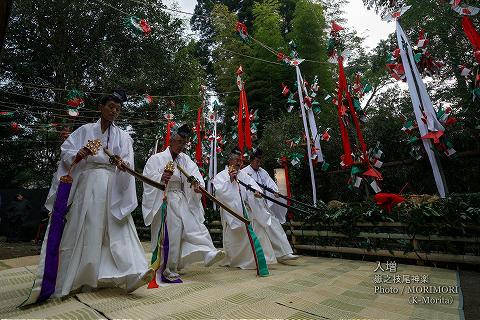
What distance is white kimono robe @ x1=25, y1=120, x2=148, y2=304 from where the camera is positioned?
2.89 metres

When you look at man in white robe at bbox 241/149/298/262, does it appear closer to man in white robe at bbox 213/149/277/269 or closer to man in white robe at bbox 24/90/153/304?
man in white robe at bbox 213/149/277/269

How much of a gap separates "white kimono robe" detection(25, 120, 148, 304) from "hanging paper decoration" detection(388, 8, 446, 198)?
4848 mm

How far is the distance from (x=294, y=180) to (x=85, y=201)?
693cm

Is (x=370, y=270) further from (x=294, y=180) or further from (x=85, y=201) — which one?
(x=294, y=180)

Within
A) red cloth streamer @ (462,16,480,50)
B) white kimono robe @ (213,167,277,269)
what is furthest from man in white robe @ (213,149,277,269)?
red cloth streamer @ (462,16,480,50)

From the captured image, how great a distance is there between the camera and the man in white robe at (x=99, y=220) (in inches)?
114

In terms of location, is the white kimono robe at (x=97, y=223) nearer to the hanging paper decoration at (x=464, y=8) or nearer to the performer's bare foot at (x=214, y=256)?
the performer's bare foot at (x=214, y=256)

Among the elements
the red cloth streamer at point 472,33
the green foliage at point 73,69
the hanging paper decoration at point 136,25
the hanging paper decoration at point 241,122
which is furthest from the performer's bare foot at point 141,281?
the green foliage at point 73,69

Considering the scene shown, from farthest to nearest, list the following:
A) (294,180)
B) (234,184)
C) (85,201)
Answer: (294,180)
(234,184)
(85,201)

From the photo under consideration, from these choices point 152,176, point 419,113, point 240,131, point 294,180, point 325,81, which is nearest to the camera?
point 152,176

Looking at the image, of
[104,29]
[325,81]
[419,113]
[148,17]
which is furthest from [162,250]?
[104,29]

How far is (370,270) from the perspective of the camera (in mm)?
4223

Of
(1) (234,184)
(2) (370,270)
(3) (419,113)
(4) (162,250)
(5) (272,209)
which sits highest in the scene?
(3) (419,113)

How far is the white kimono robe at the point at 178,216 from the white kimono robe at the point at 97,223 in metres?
0.70
